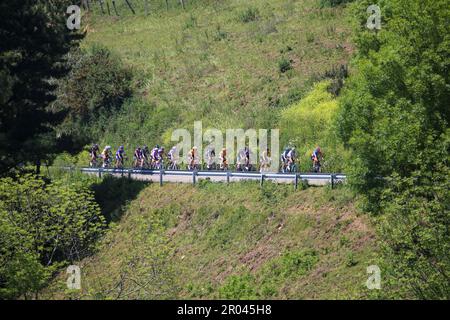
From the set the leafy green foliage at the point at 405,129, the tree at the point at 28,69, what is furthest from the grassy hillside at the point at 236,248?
the tree at the point at 28,69

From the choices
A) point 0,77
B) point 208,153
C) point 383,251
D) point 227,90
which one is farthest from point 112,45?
point 383,251

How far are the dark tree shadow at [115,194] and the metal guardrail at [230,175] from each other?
2.05 feet

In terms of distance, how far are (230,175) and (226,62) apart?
22.7 meters

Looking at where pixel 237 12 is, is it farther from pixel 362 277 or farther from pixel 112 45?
A: pixel 362 277

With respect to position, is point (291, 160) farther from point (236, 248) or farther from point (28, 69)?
point (28, 69)

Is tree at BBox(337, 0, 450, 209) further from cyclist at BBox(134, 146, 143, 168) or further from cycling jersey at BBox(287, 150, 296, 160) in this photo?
cyclist at BBox(134, 146, 143, 168)

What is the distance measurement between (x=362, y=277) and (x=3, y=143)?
20127 mm

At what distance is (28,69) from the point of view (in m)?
50.0

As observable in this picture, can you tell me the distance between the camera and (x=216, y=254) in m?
39.1

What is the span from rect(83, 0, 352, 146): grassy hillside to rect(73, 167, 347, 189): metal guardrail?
290 inches

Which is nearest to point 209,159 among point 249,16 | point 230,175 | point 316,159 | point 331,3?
point 230,175

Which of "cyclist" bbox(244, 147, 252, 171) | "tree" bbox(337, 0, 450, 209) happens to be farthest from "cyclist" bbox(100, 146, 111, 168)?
"tree" bbox(337, 0, 450, 209)

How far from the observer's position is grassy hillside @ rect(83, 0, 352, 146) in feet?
188

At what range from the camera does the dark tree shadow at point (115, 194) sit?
4691 centimetres
